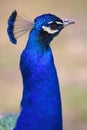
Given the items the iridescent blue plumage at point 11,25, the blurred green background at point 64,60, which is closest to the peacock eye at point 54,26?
the iridescent blue plumage at point 11,25

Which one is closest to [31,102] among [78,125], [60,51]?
[78,125]

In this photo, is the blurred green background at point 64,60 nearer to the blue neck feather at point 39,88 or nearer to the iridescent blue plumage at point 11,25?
the blue neck feather at point 39,88

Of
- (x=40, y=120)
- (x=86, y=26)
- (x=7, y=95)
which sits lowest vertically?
(x=40, y=120)

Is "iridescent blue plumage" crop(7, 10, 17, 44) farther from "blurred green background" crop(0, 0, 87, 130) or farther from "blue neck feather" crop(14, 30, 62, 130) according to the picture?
"blurred green background" crop(0, 0, 87, 130)

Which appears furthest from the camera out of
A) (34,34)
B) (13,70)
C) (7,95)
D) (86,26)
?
(86,26)

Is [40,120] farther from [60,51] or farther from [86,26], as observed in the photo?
[86,26]

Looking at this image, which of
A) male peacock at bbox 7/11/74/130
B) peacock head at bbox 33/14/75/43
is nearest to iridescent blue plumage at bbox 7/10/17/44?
male peacock at bbox 7/11/74/130
